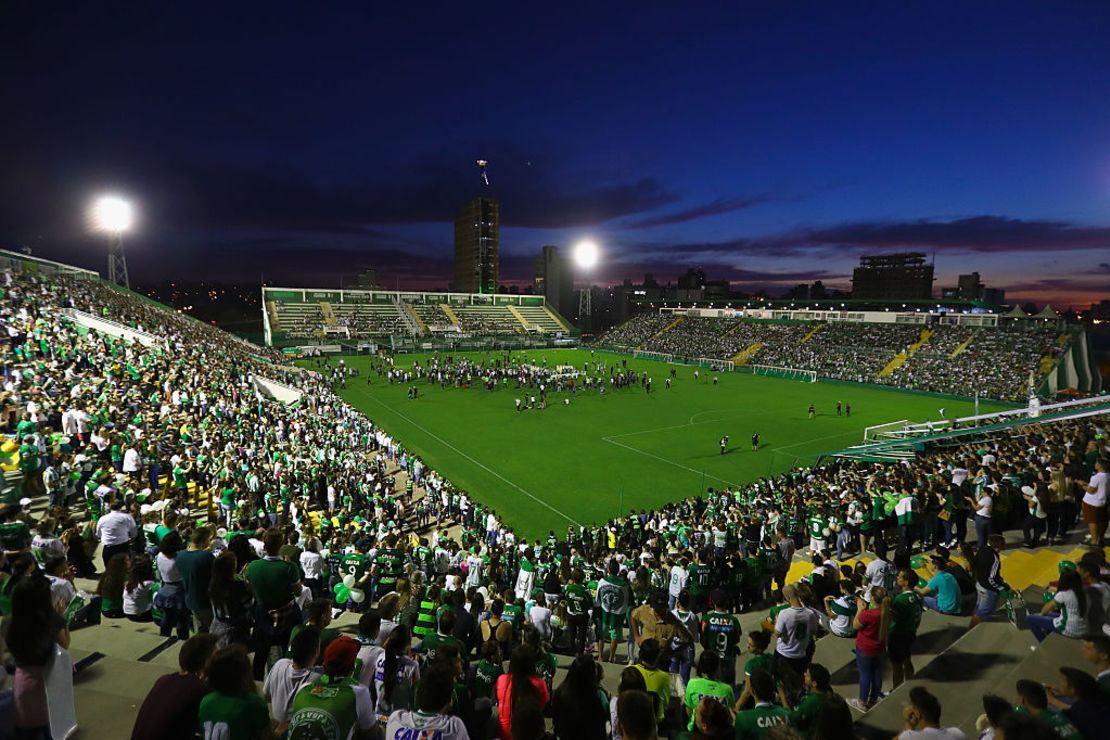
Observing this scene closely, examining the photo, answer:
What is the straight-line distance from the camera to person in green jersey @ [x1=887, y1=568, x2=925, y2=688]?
5.79 m

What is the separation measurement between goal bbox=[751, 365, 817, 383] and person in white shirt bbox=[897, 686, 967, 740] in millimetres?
55443

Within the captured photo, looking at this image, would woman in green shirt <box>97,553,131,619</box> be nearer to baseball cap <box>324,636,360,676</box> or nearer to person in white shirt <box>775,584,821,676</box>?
baseball cap <box>324,636,360,676</box>

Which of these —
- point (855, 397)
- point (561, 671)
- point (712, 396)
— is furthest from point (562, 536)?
point (855, 397)

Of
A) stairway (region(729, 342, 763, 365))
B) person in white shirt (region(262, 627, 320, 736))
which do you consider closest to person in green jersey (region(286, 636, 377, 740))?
person in white shirt (region(262, 627, 320, 736))

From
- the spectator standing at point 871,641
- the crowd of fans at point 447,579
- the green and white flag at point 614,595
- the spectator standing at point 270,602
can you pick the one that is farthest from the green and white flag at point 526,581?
the spectator standing at point 871,641

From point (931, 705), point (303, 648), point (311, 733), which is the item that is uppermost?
point (303, 648)

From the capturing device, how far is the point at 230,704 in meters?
3.06

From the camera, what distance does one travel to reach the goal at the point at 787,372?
54.8 m

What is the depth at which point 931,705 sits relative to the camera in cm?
359

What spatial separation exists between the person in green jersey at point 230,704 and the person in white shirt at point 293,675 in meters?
0.44

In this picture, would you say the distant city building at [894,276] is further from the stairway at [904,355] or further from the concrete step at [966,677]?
the concrete step at [966,677]

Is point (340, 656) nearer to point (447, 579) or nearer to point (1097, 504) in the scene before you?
point (447, 579)

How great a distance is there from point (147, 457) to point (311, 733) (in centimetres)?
1351

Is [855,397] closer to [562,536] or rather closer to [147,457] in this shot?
[562,536]
